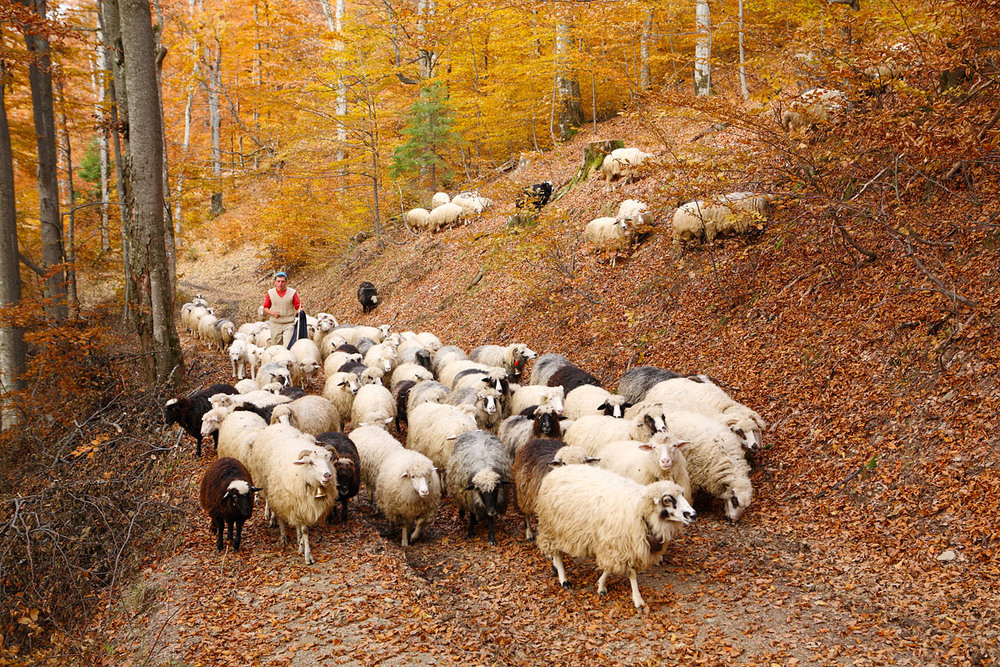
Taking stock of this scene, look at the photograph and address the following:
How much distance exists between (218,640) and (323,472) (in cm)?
204

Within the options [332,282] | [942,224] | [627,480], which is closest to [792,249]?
[942,224]

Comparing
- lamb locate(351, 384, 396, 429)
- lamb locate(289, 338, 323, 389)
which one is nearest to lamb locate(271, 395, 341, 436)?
lamb locate(351, 384, 396, 429)

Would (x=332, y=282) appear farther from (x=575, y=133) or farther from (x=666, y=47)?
(x=666, y=47)

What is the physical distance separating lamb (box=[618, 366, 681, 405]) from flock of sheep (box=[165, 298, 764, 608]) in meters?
0.02

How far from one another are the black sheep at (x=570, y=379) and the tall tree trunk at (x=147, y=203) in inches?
281

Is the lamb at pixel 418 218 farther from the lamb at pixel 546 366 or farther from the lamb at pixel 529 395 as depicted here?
the lamb at pixel 529 395

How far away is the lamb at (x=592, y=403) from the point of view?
9.14 metres

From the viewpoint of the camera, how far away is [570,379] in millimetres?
10859

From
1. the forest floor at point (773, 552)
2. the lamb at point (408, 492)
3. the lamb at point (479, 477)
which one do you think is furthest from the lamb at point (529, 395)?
the lamb at point (408, 492)

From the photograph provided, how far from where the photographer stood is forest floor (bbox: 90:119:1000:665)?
5492mm

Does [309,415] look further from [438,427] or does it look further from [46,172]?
[46,172]

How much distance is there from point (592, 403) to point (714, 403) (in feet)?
5.85

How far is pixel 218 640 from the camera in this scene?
225 inches

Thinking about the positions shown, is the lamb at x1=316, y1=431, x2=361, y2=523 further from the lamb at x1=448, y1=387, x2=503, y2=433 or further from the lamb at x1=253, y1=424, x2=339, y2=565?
the lamb at x1=448, y1=387, x2=503, y2=433
